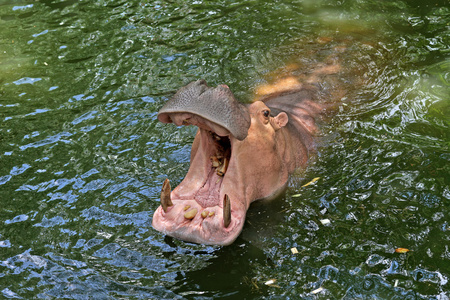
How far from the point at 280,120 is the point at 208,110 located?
1196mm

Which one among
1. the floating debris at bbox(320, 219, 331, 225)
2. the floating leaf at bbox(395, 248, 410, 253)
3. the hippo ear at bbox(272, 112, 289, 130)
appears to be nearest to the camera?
the floating leaf at bbox(395, 248, 410, 253)

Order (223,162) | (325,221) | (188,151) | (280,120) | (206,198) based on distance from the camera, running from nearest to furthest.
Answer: (206,198), (325,221), (223,162), (280,120), (188,151)

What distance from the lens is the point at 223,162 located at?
201 inches

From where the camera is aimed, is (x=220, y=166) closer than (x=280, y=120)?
Yes

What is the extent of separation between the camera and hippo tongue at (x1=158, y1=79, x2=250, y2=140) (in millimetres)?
4371

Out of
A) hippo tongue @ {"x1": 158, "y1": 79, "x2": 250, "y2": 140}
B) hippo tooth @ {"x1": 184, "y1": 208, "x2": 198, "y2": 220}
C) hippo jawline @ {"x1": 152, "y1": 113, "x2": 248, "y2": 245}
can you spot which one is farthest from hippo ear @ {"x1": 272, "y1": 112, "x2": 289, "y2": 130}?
hippo tooth @ {"x1": 184, "y1": 208, "x2": 198, "y2": 220}

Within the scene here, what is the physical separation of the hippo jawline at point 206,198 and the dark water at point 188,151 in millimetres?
277

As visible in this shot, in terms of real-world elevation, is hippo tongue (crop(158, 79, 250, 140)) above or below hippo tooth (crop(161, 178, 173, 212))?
above

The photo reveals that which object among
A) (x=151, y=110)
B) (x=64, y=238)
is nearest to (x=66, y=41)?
(x=151, y=110)

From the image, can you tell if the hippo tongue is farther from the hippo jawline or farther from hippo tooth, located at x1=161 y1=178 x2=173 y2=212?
hippo tooth, located at x1=161 y1=178 x2=173 y2=212

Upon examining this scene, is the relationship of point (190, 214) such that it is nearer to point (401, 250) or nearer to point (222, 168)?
point (222, 168)

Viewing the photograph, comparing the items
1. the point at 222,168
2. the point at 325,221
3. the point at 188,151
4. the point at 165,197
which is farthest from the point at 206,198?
the point at 188,151

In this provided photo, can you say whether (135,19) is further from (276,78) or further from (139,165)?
(139,165)

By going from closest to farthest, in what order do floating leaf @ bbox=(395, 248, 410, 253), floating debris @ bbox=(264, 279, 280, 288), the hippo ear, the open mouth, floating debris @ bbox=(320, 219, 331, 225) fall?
floating debris @ bbox=(264, 279, 280, 288), the open mouth, floating leaf @ bbox=(395, 248, 410, 253), floating debris @ bbox=(320, 219, 331, 225), the hippo ear
